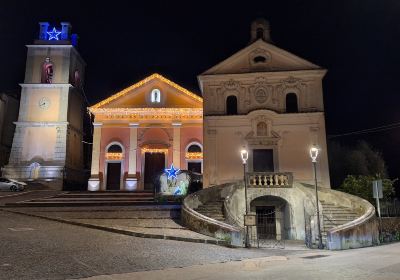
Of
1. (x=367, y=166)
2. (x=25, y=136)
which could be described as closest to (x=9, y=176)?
(x=25, y=136)

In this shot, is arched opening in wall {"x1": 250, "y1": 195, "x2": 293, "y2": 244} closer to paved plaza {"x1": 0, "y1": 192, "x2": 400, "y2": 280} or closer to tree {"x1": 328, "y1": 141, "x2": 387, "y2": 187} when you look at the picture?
paved plaza {"x1": 0, "y1": 192, "x2": 400, "y2": 280}

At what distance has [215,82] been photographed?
26562 mm

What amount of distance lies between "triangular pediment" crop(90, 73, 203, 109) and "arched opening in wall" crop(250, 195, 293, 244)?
422 inches

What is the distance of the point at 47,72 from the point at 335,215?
82.3ft

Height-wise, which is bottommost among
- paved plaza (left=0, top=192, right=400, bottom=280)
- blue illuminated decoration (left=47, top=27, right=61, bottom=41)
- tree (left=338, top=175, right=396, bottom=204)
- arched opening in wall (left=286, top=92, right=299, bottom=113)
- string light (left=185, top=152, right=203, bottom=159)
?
paved plaza (left=0, top=192, right=400, bottom=280)

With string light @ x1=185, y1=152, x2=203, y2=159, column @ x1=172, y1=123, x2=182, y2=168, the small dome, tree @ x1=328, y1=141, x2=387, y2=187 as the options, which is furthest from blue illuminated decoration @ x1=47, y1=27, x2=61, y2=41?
tree @ x1=328, y1=141, x2=387, y2=187

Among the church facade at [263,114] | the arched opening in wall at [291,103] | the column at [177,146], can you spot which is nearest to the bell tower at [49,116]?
the column at [177,146]

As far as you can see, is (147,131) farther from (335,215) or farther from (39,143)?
(335,215)

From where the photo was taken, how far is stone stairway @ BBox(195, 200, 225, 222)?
18.3 m

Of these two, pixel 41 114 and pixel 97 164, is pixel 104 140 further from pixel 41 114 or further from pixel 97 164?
pixel 41 114

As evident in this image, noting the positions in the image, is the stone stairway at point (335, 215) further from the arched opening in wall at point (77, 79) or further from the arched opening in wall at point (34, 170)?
the arched opening in wall at point (77, 79)

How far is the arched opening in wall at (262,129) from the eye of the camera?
83.5 ft

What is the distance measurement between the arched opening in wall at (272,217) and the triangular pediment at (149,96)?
35.2 feet

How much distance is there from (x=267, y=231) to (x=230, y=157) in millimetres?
5592
